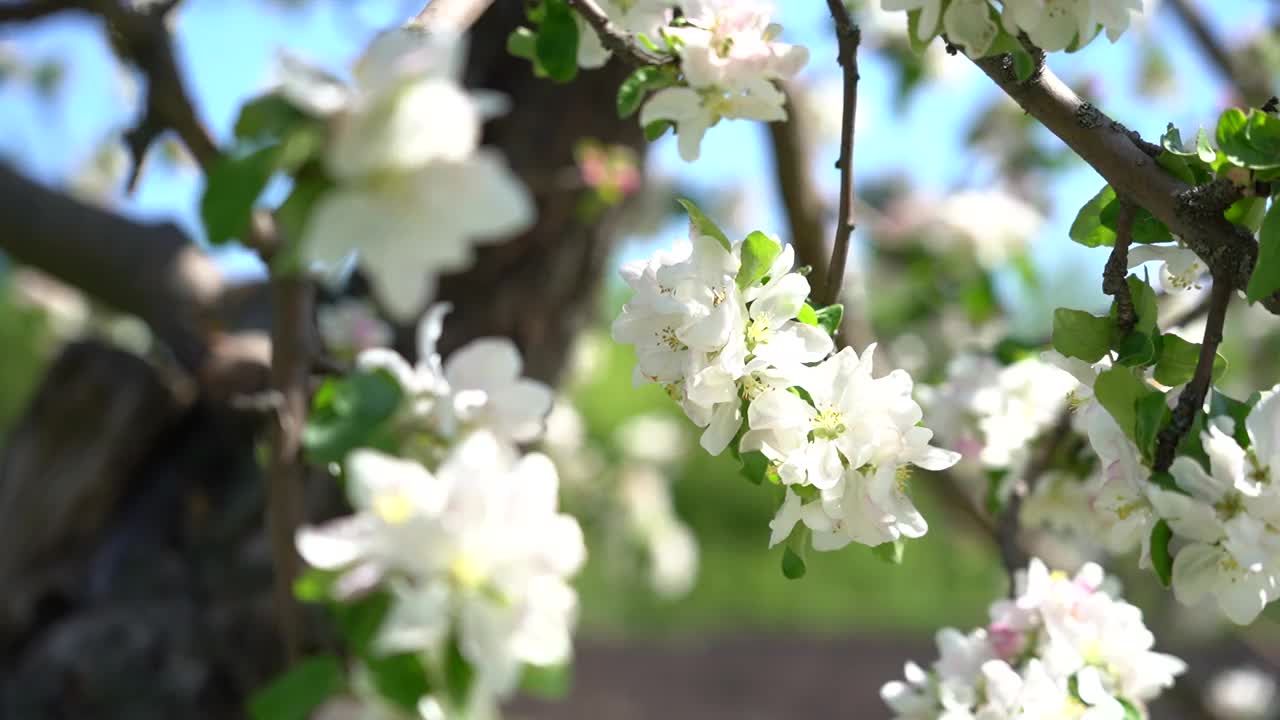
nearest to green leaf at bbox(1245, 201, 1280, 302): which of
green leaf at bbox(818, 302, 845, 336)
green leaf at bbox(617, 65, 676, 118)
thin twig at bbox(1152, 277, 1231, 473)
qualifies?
thin twig at bbox(1152, 277, 1231, 473)

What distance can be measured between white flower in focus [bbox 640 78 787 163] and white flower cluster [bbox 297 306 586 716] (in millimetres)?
377

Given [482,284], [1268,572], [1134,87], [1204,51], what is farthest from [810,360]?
[1134,87]

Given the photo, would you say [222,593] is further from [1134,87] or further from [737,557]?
[737,557]

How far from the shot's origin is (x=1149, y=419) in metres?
0.75

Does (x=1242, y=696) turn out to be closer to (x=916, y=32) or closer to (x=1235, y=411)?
(x=1235, y=411)

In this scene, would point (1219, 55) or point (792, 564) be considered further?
point (1219, 55)

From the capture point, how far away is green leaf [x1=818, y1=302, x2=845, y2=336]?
0.84 m

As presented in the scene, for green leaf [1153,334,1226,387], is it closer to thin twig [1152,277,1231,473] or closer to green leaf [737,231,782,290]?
thin twig [1152,277,1231,473]

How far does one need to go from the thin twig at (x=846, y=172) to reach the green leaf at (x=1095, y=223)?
166mm

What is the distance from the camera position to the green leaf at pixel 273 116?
0.54 metres

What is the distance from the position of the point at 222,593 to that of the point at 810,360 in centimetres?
165

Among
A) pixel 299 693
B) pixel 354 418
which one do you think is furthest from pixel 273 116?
pixel 299 693

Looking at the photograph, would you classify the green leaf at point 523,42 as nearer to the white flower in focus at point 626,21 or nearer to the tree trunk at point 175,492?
the white flower in focus at point 626,21

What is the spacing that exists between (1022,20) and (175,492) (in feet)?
6.47
